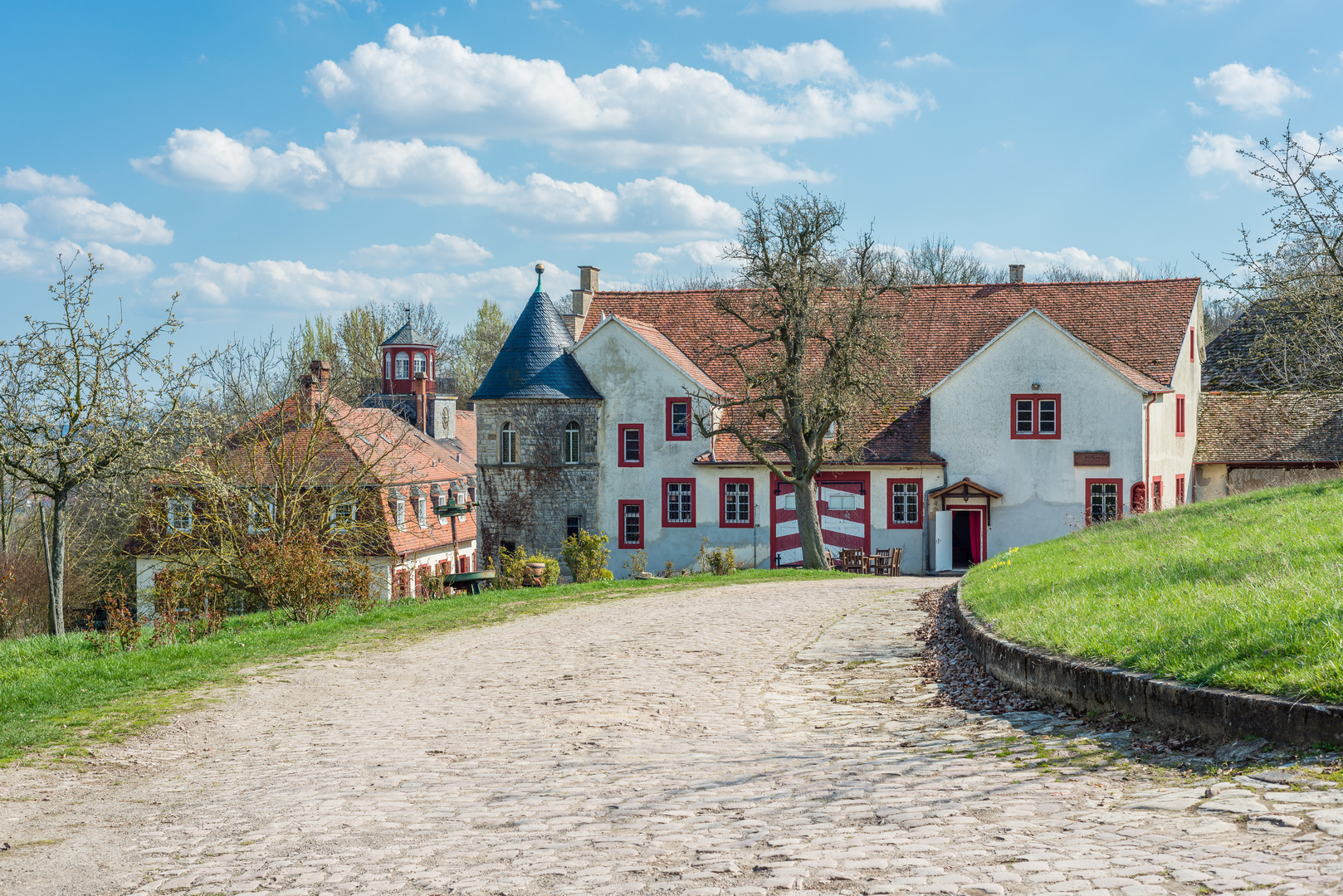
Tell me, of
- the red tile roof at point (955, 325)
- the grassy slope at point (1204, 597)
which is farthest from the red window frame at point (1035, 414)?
the grassy slope at point (1204, 597)

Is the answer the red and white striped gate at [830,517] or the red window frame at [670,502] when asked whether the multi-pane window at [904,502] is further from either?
the red window frame at [670,502]

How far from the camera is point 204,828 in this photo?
271 inches

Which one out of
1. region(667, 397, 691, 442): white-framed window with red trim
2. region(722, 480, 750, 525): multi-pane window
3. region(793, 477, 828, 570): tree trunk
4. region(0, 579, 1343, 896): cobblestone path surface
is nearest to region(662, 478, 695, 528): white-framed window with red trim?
region(722, 480, 750, 525): multi-pane window

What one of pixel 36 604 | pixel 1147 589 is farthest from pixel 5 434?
pixel 36 604

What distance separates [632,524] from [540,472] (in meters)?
3.41

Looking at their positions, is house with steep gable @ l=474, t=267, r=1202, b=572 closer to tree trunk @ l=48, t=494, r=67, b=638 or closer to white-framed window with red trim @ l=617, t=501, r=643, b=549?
white-framed window with red trim @ l=617, t=501, r=643, b=549

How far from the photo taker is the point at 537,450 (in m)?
35.9

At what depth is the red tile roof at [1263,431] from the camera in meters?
34.5

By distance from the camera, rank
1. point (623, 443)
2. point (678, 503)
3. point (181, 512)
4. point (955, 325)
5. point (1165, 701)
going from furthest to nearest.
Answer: point (955, 325) → point (623, 443) → point (678, 503) → point (181, 512) → point (1165, 701)

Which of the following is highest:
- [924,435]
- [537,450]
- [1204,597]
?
[924,435]

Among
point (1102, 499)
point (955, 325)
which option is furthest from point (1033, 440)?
point (955, 325)

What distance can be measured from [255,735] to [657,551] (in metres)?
26.3

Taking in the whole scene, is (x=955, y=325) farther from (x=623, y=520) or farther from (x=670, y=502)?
(x=623, y=520)

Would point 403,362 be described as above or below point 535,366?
above
